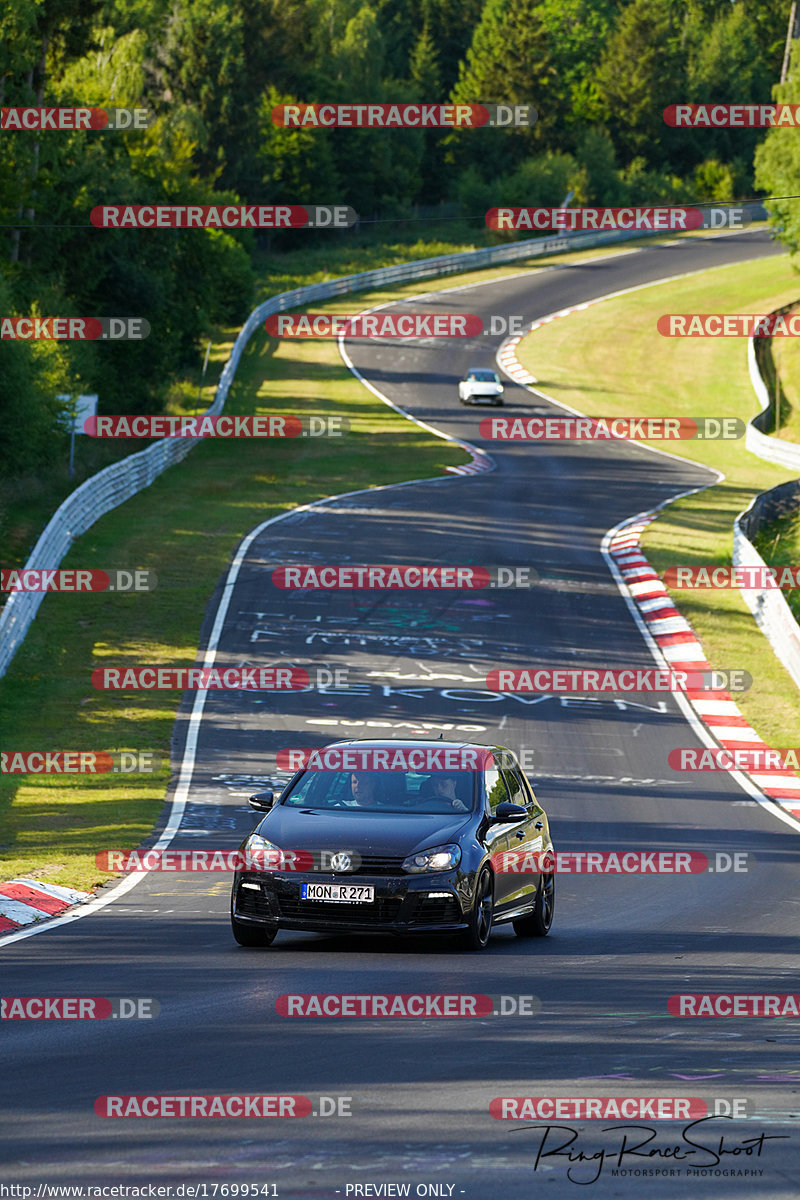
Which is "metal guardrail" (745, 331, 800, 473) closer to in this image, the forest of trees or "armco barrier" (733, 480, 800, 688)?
"armco barrier" (733, 480, 800, 688)

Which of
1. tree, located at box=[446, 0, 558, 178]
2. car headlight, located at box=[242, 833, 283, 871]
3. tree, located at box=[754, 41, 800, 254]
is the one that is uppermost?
tree, located at box=[446, 0, 558, 178]

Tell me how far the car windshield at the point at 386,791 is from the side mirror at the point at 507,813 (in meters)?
0.22

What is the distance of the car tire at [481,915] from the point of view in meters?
11.3

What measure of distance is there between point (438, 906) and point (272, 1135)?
4711mm

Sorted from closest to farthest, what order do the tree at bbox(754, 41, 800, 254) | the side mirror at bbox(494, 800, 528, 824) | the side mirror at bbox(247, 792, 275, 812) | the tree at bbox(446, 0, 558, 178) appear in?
the side mirror at bbox(494, 800, 528, 824), the side mirror at bbox(247, 792, 275, 812), the tree at bbox(754, 41, 800, 254), the tree at bbox(446, 0, 558, 178)

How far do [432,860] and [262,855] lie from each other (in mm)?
1194

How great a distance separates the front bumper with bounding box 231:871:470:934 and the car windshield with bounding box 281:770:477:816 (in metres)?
0.89

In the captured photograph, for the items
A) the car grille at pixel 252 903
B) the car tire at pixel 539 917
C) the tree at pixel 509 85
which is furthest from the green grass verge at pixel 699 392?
the tree at pixel 509 85

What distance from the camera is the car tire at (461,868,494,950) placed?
11336 mm

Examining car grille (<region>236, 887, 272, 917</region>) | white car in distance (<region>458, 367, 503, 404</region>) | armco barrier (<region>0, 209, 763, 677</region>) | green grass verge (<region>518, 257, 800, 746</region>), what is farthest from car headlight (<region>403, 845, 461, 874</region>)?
white car in distance (<region>458, 367, 503, 404</region>)

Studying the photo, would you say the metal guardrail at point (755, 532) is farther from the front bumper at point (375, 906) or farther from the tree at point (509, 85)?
the tree at point (509, 85)

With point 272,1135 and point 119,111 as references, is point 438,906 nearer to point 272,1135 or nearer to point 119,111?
point 272,1135

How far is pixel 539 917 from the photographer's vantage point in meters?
12.7

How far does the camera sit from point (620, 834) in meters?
18.2
